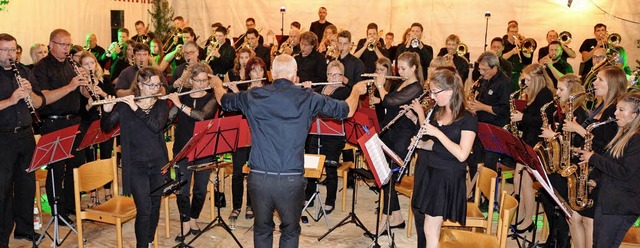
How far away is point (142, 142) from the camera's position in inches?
204

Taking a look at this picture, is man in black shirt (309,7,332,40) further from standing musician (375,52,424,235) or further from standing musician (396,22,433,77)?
standing musician (375,52,424,235)

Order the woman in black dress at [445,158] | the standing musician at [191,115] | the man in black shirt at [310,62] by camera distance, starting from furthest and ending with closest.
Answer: the man in black shirt at [310,62], the standing musician at [191,115], the woman in black dress at [445,158]

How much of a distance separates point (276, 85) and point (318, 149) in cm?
261

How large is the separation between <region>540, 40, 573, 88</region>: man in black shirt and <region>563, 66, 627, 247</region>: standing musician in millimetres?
4681

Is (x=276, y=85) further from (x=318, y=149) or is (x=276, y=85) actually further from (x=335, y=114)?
(x=318, y=149)

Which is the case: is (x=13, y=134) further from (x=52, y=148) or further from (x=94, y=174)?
(x=94, y=174)

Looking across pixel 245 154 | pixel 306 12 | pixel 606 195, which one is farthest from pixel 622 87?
pixel 306 12

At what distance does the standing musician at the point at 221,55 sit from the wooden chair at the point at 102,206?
4534 millimetres

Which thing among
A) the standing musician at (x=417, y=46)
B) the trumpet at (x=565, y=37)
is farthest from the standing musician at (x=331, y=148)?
the trumpet at (x=565, y=37)

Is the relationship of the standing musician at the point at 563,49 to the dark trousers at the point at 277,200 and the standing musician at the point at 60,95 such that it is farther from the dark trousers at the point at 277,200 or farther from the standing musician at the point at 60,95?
the standing musician at the point at 60,95

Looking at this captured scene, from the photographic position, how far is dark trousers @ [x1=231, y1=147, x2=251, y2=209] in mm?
6660

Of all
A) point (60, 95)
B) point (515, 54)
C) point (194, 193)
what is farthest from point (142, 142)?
point (515, 54)

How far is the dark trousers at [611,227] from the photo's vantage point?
468cm

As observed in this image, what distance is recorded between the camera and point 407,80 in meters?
6.01
